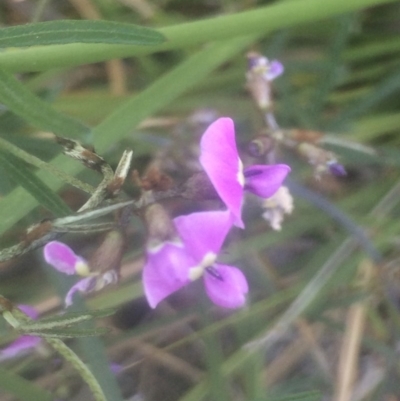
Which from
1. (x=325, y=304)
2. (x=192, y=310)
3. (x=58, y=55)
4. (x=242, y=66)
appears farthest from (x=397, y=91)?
(x=58, y=55)

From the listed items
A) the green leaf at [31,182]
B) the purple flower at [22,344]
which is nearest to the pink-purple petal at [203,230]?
the green leaf at [31,182]

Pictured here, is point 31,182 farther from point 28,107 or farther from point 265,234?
point 265,234

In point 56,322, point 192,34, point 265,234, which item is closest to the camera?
point 56,322

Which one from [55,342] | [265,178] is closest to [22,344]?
[55,342]

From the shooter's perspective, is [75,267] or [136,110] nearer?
[75,267]

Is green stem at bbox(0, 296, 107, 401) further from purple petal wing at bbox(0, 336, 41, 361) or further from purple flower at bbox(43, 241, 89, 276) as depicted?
purple petal wing at bbox(0, 336, 41, 361)

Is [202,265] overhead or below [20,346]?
overhead

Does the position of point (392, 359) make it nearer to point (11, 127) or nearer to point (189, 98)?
point (189, 98)

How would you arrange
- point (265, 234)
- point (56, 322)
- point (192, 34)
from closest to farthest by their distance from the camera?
1. point (56, 322)
2. point (192, 34)
3. point (265, 234)
